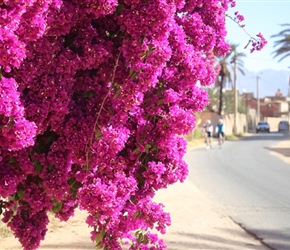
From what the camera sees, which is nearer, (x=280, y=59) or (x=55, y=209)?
(x=55, y=209)

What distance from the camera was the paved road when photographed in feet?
32.6

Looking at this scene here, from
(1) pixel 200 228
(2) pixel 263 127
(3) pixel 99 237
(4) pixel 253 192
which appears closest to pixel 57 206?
(3) pixel 99 237

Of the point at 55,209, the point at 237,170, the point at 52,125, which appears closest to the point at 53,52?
the point at 52,125

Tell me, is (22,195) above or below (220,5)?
below

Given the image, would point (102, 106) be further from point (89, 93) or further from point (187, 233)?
point (187, 233)

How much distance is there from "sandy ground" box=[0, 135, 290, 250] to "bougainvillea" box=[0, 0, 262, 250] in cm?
392

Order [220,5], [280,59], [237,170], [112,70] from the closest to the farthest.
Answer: [112,70] < [220,5] < [237,170] < [280,59]

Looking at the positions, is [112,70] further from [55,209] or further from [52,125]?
[55,209]

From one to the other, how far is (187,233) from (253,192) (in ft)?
18.1

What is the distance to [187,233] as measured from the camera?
938cm

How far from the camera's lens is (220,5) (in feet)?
16.8

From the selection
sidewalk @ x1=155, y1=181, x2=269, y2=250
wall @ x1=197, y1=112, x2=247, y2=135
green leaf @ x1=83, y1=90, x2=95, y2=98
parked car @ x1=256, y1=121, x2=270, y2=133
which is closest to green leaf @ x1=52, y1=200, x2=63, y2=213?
green leaf @ x1=83, y1=90, x2=95, y2=98

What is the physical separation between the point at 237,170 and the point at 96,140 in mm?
17120

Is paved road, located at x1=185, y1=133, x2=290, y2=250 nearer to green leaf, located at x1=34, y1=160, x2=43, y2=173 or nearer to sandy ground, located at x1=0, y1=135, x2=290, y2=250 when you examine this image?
sandy ground, located at x1=0, y1=135, x2=290, y2=250
